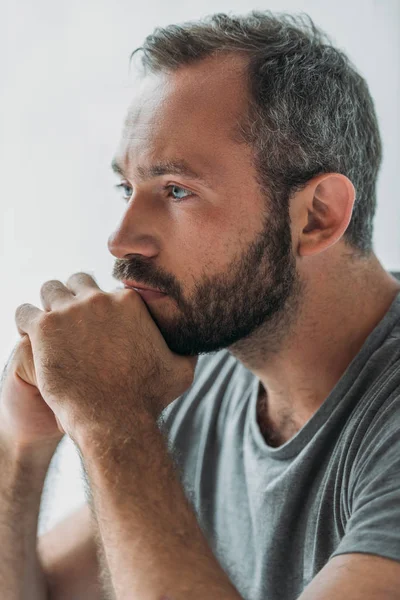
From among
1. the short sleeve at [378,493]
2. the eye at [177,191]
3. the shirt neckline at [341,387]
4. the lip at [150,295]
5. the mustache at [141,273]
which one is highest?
the eye at [177,191]

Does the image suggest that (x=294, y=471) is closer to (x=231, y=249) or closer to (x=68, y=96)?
(x=231, y=249)

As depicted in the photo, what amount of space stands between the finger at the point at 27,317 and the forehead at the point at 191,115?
296 mm

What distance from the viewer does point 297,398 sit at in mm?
1485

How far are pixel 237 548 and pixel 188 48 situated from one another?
0.90 meters

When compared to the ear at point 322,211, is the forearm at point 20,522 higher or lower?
lower

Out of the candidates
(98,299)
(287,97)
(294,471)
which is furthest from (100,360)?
(287,97)

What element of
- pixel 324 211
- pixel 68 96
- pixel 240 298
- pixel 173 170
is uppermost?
pixel 68 96

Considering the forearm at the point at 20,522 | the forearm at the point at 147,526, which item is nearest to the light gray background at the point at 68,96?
the forearm at the point at 20,522

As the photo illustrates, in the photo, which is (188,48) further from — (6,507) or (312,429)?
(6,507)

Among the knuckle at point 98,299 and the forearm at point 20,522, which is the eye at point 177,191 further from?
the forearm at point 20,522

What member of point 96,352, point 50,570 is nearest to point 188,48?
point 96,352

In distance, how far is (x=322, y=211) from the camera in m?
1.43

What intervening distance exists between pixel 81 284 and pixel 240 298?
0.90 feet

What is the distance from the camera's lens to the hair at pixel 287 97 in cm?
139
